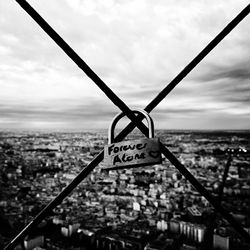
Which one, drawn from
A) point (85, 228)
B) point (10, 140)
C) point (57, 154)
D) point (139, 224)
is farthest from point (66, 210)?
point (10, 140)

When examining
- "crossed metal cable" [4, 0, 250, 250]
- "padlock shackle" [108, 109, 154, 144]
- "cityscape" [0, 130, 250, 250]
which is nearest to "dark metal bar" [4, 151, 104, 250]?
"crossed metal cable" [4, 0, 250, 250]

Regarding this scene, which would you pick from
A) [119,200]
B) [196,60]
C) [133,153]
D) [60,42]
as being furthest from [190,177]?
[119,200]


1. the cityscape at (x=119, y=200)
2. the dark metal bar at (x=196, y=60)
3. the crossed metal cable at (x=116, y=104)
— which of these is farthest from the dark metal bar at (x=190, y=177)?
the cityscape at (x=119, y=200)

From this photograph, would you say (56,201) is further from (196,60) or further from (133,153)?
(196,60)

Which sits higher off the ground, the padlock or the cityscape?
the padlock

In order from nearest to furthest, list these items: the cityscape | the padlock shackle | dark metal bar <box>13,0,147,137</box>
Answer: dark metal bar <box>13,0,147,137</box>
the padlock shackle
the cityscape

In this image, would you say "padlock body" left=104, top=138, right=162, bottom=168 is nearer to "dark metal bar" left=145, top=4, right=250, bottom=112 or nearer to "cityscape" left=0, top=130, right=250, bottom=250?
"dark metal bar" left=145, top=4, right=250, bottom=112
